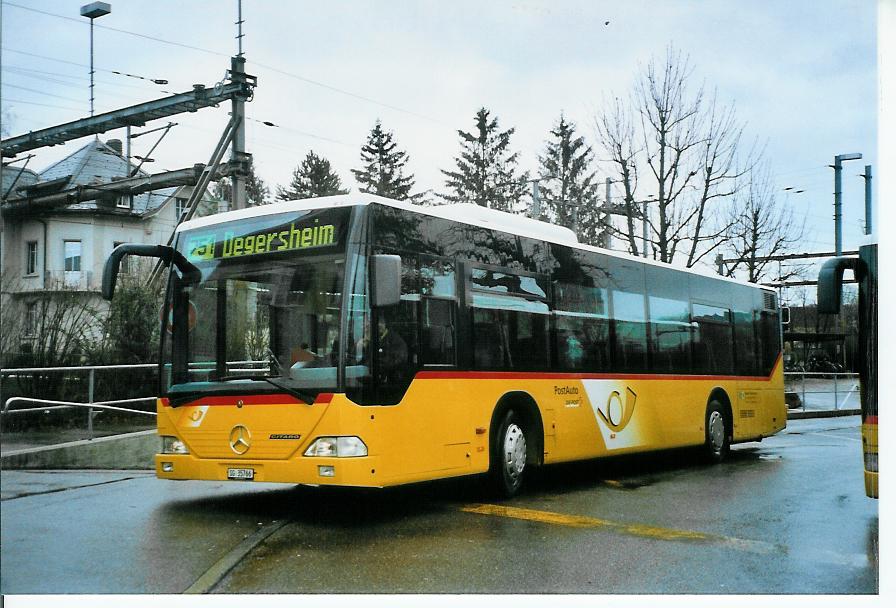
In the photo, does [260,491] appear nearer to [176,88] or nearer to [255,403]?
[255,403]

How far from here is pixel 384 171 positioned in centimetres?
1614

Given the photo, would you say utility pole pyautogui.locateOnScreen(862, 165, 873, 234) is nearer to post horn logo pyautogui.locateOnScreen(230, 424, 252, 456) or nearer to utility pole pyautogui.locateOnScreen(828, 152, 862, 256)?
utility pole pyautogui.locateOnScreen(828, 152, 862, 256)

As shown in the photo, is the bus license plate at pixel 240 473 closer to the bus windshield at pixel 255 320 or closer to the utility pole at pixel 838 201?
the bus windshield at pixel 255 320

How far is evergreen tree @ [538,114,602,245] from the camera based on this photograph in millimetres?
18938

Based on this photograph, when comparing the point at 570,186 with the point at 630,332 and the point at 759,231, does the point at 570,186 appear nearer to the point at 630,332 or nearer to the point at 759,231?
the point at 759,231

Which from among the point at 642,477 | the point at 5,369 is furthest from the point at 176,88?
the point at 642,477

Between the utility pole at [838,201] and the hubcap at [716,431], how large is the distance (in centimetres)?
465

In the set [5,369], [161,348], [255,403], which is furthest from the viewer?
[5,369]

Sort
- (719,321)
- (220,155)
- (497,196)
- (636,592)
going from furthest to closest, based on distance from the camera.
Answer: (497,196) < (719,321) < (220,155) < (636,592)

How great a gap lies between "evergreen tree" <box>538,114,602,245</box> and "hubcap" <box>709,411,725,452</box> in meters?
5.32

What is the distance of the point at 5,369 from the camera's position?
429 inches

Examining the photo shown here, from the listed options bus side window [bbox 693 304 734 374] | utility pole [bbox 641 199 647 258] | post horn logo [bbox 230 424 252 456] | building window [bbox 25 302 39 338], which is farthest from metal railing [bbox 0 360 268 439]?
utility pole [bbox 641 199 647 258]

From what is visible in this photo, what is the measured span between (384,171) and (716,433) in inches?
262

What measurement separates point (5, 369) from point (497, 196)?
10810 millimetres
